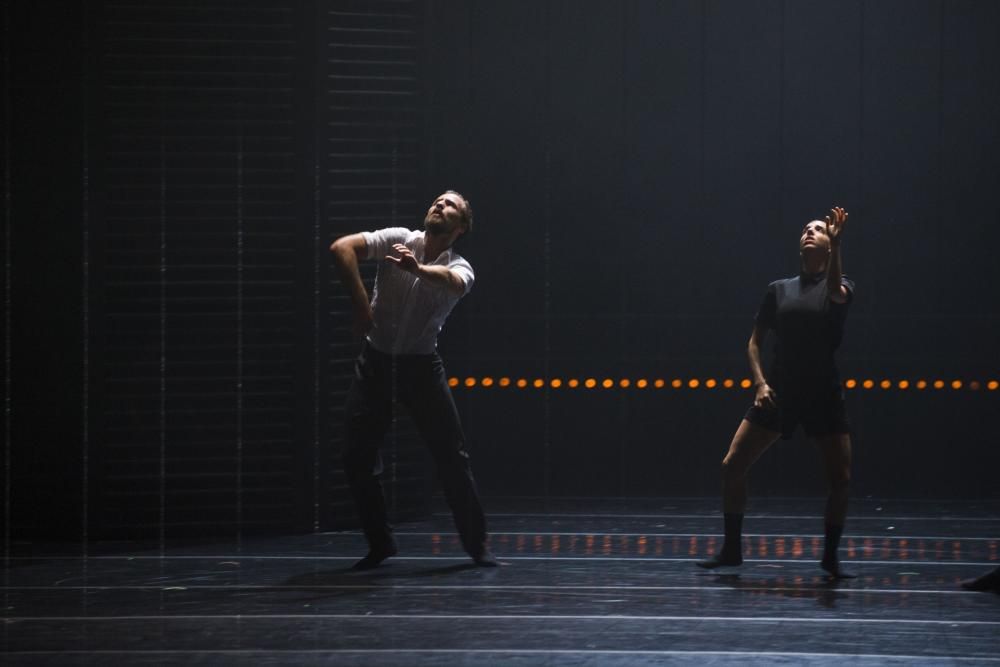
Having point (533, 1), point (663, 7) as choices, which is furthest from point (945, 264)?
point (533, 1)

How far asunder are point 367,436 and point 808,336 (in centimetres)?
207

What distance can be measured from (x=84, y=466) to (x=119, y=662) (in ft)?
9.52

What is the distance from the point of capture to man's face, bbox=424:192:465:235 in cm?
773

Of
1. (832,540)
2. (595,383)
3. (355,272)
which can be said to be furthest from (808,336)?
(595,383)

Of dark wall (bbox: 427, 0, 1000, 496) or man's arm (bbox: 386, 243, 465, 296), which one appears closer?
man's arm (bbox: 386, 243, 465, 296)

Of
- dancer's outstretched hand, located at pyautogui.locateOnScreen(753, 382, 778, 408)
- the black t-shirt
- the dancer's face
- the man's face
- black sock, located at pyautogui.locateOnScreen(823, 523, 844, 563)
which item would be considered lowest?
black sock, located at pyautogui.locateOnScreen(823, 523, 844, 563)

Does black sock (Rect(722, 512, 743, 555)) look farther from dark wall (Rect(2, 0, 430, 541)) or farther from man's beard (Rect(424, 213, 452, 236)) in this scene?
dark wall (Rect(2, 0, 430, 541))

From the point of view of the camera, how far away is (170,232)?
345 inches

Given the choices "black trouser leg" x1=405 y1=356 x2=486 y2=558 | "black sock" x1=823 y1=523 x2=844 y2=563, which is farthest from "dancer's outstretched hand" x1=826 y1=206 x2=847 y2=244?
"black trouser leg" x1=405 y1=356 x2=486 y2=558

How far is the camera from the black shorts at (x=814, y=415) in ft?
24.6

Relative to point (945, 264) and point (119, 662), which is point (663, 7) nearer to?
point (945, 264)

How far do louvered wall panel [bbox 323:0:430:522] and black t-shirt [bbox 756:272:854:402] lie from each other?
247 cm

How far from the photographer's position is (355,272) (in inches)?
293

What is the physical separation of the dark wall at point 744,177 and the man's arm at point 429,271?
9.10 feet
